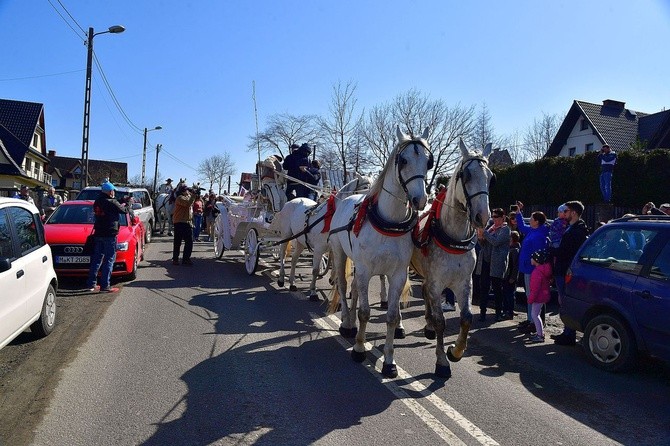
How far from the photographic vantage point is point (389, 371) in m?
5.23

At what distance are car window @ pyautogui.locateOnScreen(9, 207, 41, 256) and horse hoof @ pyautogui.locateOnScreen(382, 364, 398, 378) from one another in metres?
4.10

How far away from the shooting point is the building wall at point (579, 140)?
1319 inches

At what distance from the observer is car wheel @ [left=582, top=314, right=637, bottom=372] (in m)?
5.69

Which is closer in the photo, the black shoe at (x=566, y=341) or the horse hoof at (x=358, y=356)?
the horse hoof at (x=358, y=356)

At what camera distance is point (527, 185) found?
778 inches

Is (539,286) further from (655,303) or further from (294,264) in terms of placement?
(294,264)

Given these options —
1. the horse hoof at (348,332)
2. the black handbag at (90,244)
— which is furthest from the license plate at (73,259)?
the horse hoof at (348,332)

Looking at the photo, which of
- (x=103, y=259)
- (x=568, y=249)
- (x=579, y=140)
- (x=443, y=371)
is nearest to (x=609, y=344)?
(x=568, y=249)

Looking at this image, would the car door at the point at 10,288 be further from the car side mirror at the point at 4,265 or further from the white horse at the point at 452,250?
the white horse at the point at 452,250

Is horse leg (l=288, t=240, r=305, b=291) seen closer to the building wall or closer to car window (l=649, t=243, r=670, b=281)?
car window (l=649, t=243, r=670, b=281)

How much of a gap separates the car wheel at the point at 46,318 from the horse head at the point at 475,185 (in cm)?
501

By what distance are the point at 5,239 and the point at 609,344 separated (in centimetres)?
667

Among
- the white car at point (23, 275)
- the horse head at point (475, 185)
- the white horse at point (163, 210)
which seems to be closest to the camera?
the horse head at point (475, 185)

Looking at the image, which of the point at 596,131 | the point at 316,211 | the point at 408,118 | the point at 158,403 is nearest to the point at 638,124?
the point at 596,131
